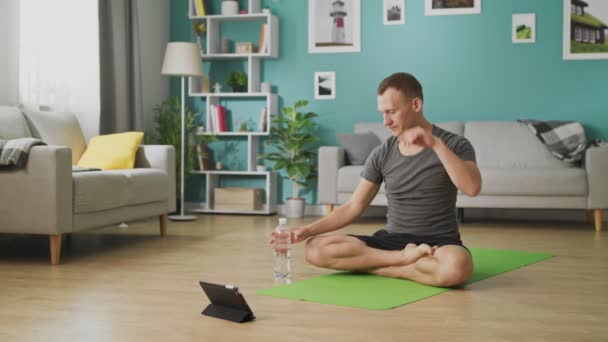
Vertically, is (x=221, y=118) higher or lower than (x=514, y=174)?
higher

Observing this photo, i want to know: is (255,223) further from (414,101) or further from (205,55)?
(414,101)

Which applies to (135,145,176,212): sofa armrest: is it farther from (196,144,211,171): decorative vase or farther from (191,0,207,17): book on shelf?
(191,0,207,17): book on shelf

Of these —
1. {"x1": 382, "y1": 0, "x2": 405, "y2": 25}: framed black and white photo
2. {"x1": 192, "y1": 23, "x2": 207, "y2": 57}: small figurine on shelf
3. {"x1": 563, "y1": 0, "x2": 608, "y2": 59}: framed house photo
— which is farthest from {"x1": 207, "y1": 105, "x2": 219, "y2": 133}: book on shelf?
{"x1": 563, "y1": 0, "x2": 608, "y2": 59}: framed house photo

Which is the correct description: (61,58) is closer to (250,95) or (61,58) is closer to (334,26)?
(250,95)

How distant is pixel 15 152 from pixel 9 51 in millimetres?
1426

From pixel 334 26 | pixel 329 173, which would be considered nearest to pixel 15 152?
pixel 329 173

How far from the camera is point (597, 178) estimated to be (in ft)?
17.7

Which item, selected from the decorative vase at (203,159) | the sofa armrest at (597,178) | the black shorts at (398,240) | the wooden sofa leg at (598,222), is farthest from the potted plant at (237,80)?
the black shorts at (398,240)

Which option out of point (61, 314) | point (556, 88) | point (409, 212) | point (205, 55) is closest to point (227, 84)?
point (205, 55)

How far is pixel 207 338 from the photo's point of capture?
2.28m

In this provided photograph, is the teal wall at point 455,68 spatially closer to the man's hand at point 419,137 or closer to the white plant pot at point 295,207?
the white plant pot at point 295,207

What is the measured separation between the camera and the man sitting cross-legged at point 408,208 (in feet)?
9.77

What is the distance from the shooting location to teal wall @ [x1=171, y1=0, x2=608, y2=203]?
6.23 metres

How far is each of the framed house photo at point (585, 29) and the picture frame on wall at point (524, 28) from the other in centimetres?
25
